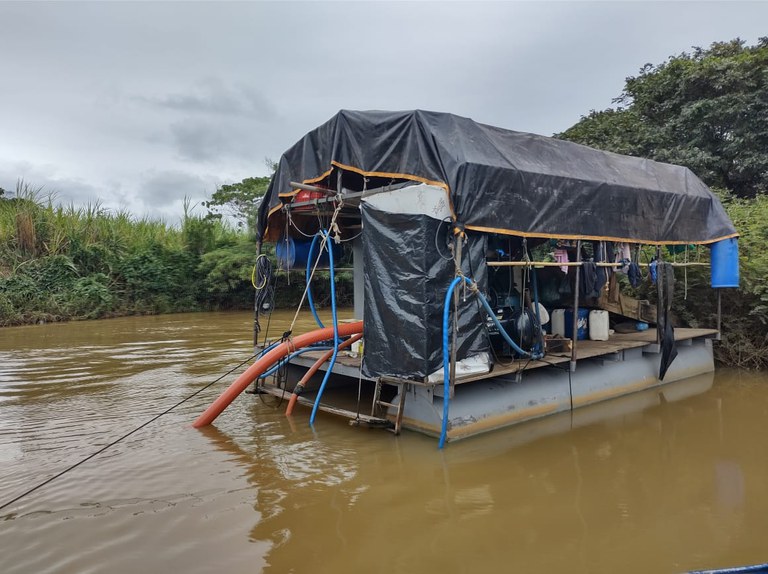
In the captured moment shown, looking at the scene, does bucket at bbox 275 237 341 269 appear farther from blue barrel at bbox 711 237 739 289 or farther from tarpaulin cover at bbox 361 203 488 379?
blue barrel at bbox 711 237 739 289

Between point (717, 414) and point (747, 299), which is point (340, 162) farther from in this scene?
point (747, 299)

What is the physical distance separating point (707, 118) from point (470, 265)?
12.6m

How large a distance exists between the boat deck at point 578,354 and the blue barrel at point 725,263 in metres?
0.88

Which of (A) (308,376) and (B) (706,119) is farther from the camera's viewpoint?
(B) (706,119)

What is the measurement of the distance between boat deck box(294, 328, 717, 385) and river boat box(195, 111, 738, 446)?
1.2 inches

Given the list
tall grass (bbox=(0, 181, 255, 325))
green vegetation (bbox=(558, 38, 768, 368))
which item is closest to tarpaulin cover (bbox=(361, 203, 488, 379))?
green vegetation (bbox=(558, 38, 768, 368))

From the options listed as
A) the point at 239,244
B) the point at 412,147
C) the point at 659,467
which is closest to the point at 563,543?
the point at 659,467

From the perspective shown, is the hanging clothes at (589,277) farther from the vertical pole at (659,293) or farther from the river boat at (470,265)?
the vertical pole at (659,293)

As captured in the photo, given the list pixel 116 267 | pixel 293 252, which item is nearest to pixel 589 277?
pixel 293 252

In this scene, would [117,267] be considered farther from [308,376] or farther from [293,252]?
[308,376]

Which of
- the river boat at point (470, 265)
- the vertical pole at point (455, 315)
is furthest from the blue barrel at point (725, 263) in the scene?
the vertical pole at point (455, 315)

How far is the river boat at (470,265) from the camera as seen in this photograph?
5.20m

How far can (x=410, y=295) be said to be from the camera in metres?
5.22

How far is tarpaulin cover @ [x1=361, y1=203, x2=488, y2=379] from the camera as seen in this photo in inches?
202
